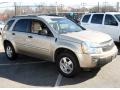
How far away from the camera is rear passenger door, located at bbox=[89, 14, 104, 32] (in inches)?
486

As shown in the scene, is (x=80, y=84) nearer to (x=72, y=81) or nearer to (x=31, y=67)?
(x=72, y=81)

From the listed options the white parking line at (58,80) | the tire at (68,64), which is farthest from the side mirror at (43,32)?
the white parking line at (58,80)

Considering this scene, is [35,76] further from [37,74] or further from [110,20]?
[110,20]

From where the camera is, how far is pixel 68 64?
716 cm

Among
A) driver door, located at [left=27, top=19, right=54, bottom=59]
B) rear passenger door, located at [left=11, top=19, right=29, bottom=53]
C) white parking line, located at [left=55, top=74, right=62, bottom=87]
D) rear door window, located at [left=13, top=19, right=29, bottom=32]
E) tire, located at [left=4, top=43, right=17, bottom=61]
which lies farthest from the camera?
tire, located at [left=4, top=43, right=17, bottom=61]

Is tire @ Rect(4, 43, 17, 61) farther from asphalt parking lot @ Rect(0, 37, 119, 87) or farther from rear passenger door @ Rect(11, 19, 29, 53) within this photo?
rear passenger door @ Rect(11, 19, 29, 53)

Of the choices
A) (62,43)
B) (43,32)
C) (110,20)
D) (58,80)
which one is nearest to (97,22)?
(110,20)

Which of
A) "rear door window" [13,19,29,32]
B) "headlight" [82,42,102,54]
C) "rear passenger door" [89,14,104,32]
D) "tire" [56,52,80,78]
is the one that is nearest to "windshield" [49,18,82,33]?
"tire" [56,52,80,78]

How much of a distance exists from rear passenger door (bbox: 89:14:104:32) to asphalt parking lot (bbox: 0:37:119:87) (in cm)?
437

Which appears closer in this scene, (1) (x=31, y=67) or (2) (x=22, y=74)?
(2) (x=22, y=74)

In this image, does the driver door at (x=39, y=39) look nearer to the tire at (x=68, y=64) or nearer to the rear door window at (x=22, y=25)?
the rear door window at (x=22, y=25)

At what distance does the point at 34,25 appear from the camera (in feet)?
27.2

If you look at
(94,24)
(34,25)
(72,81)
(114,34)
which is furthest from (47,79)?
(94,24)

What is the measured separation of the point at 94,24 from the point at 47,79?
626 cm
